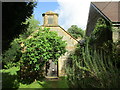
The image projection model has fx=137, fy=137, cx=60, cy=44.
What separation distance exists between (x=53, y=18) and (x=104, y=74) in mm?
13422

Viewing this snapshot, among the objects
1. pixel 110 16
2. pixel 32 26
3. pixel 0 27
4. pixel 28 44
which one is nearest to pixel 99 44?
pixel 110 16

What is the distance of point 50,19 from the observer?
654 inches

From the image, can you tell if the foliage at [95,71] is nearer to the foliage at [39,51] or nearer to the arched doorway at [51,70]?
the foliage at [39,51]

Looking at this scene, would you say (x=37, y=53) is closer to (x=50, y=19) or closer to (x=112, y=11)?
(x=50, y=19)

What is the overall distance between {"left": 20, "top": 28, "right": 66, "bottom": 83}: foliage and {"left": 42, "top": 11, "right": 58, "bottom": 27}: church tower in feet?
14.1

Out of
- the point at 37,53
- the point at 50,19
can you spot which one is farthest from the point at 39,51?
the point at 50,19

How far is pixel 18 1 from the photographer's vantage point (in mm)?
6012

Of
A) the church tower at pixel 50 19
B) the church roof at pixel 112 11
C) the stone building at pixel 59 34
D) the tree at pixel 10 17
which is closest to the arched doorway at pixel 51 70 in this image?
the stone building at pixel 59 34

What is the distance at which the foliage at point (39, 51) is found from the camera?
1098 cm

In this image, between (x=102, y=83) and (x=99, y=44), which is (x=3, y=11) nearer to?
(x=102, y=83)

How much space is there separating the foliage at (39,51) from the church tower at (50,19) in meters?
4.30

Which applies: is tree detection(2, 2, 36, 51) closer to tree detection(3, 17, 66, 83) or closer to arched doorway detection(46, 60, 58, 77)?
tree detection(3, 17, 66, 83)

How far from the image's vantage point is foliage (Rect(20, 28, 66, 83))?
1098cm

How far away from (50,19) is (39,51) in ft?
22.1
